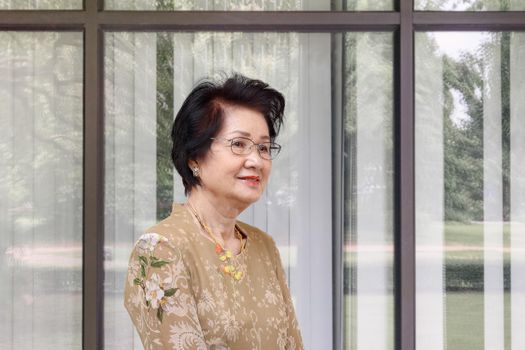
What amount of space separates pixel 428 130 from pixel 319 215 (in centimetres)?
63

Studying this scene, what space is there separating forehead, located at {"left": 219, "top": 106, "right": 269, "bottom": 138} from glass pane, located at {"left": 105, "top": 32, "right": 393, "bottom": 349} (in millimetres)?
1674

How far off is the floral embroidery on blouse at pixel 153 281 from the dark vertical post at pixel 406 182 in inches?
77.4

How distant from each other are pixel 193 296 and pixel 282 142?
189cm

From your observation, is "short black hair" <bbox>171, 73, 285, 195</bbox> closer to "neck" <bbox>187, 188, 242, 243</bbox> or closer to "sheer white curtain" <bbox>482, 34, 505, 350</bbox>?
"neck" <bbox>187, 188, 242, 243</bbox>

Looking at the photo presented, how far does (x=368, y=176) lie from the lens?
3.60 m

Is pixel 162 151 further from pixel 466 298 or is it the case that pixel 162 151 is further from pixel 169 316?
pixel 169 316

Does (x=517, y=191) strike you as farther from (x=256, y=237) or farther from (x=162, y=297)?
(x=162, y=297)

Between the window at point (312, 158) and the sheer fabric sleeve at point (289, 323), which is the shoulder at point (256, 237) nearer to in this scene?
the sheer fabric sleeve at point (289, 323)

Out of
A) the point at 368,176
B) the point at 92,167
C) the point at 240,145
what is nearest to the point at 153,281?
the point at 240,145

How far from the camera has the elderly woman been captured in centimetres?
171

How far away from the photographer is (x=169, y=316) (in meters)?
1.69

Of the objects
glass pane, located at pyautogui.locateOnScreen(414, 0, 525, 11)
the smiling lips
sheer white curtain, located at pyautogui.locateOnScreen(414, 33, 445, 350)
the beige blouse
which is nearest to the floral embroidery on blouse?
the beige blouse

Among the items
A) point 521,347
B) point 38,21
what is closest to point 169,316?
point 38,21

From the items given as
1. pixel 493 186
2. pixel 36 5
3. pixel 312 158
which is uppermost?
pixel 36 5
